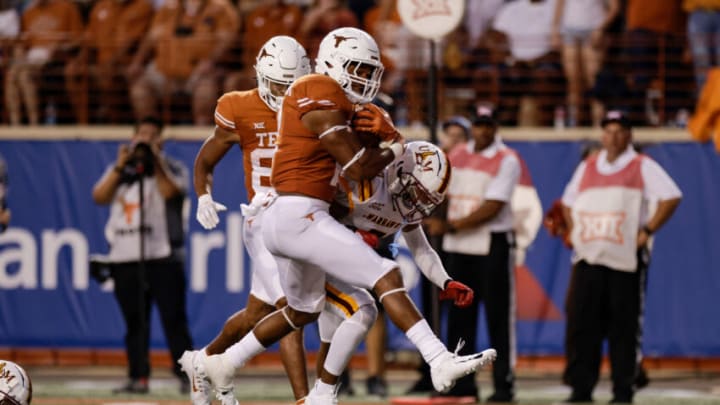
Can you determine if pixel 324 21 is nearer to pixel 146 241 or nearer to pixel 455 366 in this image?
pixel 146 241

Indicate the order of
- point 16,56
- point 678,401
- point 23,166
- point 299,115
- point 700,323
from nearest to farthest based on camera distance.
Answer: point 299,115 < point 678,401 < point 700,323 < point 23,166 < point 16,56

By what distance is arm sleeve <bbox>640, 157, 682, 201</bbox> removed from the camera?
12039mm

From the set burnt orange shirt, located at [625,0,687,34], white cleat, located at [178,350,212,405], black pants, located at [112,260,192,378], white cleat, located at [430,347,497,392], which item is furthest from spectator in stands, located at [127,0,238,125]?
white cleat, located at [430,347,497,392]

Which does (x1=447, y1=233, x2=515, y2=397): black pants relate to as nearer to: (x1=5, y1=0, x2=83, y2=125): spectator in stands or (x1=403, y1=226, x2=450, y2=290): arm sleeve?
(x1=403, y1=226, x2=450, y2=290): arm sleeve

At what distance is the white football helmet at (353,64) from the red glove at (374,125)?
14cm

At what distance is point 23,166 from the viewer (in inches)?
604

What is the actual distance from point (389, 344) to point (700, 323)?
276 cm

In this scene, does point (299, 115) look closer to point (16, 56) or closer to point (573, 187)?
point (573, 187)

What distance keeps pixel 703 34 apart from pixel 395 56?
114 inches

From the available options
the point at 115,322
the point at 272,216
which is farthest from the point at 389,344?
the point at 272,216

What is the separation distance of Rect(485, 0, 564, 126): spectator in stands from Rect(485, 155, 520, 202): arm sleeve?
2929 mm

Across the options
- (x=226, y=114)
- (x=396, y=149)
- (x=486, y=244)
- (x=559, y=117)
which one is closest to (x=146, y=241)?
(x=486, y=244)

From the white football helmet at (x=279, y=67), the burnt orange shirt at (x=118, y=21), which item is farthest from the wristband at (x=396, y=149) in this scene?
the burnt orange shirt at (x=118, y=21)

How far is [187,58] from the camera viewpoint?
1623 centimetres
